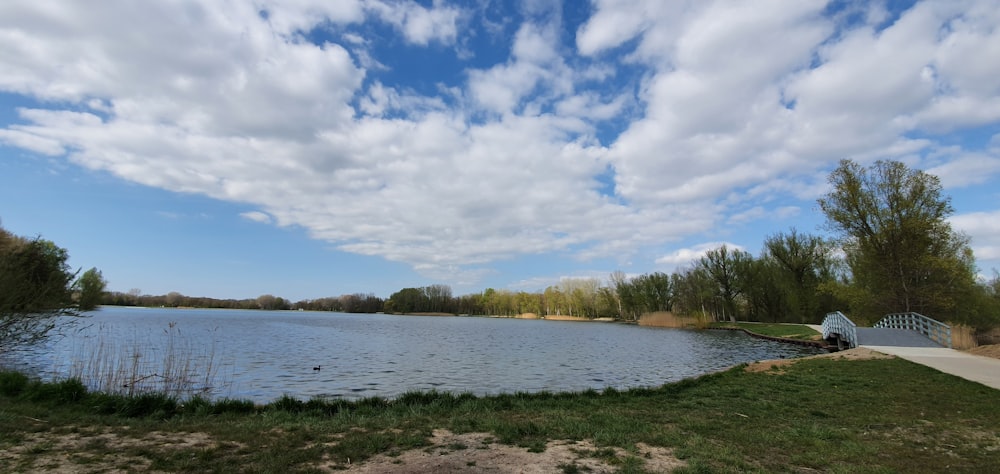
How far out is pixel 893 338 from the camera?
2322 cm

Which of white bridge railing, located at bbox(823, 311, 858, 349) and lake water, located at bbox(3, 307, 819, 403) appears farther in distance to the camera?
white bridge railing, located at bbox(823, 311, 858, 349)

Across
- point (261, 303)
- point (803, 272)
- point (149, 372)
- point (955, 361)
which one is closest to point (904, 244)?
point (955, 361)

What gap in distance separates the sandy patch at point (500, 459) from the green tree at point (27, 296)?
12558mm

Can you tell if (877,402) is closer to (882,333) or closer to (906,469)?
(906,469)

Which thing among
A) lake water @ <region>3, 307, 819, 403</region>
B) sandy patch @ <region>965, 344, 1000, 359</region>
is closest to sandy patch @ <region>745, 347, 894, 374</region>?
lake water @ <region>3, 307, 819, 403</region>

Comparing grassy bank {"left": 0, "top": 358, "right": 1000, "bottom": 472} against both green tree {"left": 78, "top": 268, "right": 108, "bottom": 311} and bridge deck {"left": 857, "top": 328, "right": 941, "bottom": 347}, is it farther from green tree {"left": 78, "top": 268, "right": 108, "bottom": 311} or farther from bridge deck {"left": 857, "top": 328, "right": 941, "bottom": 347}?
bridge deck {"left": 857, "top": 328, "right": 941, "bottom": 347}

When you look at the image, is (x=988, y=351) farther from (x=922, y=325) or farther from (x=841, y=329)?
(x=841, y=329)

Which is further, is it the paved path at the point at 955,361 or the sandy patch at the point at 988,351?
the sandy patch at the point at 988,351

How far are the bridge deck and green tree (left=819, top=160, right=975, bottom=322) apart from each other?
3.64 metres

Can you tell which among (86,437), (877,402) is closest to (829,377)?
(877,402)

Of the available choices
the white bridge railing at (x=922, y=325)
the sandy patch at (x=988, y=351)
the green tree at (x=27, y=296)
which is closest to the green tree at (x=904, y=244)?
the white bridge railing at (x=922, y=325)

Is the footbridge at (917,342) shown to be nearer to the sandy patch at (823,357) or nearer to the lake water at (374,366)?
the sandy patch at (823,357)

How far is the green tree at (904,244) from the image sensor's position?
25422mm

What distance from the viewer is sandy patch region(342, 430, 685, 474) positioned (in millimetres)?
5199
